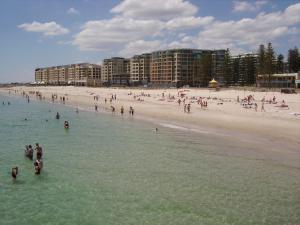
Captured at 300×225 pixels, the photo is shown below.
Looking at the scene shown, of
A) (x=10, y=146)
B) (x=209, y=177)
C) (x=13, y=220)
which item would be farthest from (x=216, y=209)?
(x=10, y=146)

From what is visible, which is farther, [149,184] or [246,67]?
[246,67]

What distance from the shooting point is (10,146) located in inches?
1118

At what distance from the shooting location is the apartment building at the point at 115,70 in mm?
167875

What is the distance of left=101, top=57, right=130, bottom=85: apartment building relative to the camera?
551 feet

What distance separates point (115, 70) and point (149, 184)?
157 metres

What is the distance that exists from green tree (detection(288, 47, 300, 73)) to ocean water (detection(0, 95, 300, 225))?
79.2 m

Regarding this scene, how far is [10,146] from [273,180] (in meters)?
18.8

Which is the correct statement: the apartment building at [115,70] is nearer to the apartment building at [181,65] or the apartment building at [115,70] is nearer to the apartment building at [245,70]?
the apartment building at [181,65]

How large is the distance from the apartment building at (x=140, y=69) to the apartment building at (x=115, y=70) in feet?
30.2

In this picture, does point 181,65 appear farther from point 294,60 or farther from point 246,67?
point 294,60

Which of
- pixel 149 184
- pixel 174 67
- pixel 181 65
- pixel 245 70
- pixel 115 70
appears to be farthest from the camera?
pixel 115 70

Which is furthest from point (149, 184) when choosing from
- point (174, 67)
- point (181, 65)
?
point (174, 67)

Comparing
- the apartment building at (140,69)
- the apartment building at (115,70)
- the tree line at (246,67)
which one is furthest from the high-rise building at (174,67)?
the apartment building at (115,70)

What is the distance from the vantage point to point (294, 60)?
10181cm
